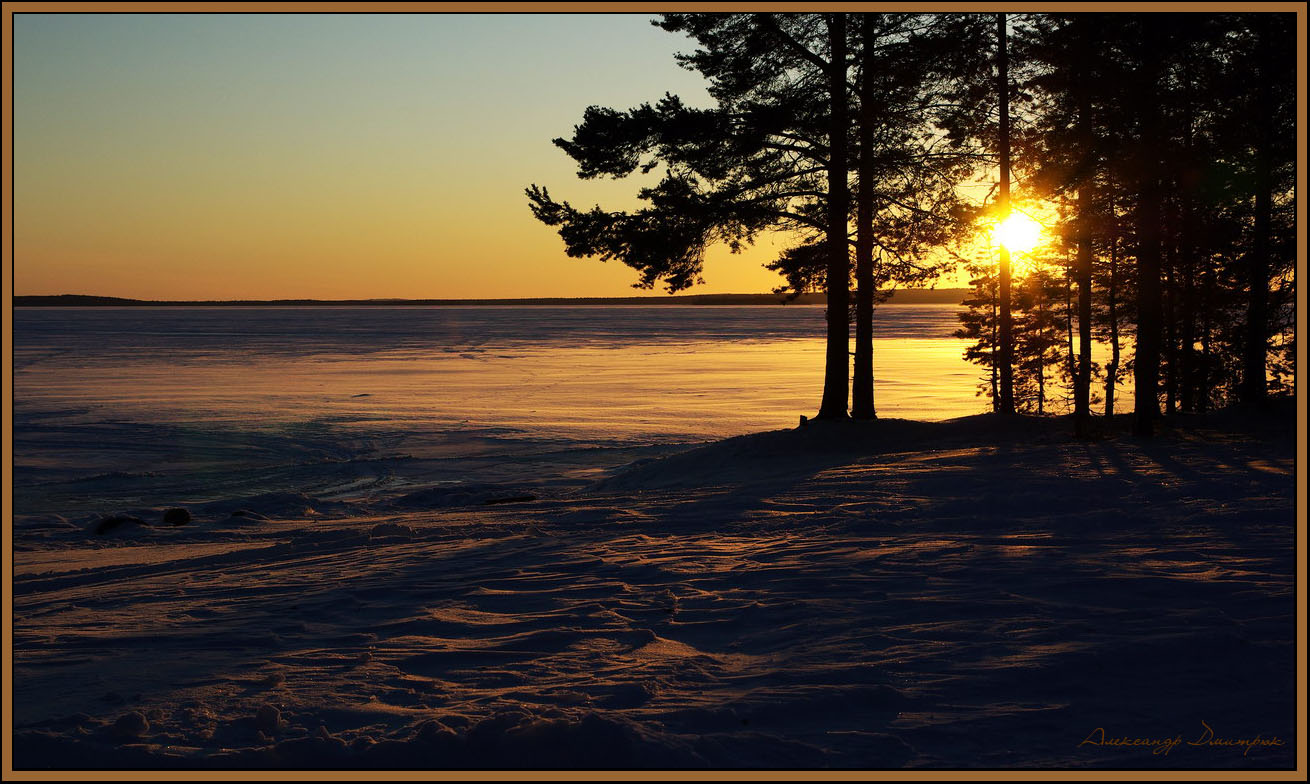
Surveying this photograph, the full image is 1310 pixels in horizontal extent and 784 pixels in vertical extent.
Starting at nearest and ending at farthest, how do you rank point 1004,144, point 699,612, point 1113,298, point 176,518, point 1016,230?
point 699,612 → point 176,518 → point 1004,144 → point 1016,230 → point 1113,298

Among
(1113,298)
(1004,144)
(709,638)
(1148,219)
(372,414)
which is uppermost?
Answer: (1004,144)

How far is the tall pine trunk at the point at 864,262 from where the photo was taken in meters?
19.7

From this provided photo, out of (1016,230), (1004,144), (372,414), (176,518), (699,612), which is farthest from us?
(372,414)

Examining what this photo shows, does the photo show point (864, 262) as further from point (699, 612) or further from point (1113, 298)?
point (699, 612)

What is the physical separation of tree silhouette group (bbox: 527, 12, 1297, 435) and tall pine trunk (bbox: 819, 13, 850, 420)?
0.14ft

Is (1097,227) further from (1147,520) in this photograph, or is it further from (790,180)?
(1147,520)

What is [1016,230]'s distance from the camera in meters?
23.6

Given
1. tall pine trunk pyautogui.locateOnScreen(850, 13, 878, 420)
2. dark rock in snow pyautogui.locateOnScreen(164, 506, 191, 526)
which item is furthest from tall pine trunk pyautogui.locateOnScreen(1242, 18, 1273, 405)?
dark rock in snow pyautogui.locateOnScreen(164, 506, 191, 526)

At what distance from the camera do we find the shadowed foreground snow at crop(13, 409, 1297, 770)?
Result: 453cm

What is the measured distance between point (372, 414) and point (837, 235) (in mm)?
17043

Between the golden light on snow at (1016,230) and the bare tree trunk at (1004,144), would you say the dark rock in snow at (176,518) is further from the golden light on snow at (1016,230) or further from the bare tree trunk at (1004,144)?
the golden light on snow at (1016,230)

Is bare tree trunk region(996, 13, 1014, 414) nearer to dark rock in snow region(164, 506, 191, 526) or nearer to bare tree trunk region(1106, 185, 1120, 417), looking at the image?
bare tree trunk region(1106, 185, 1120, 417)

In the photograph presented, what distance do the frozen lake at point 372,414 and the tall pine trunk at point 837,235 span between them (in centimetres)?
510

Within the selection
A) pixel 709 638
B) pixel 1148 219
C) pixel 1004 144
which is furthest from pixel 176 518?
pixel 1004 144
